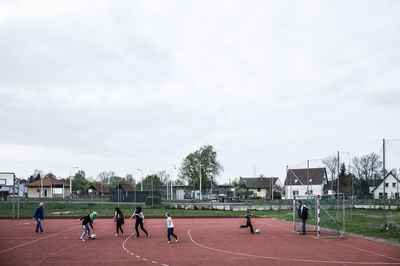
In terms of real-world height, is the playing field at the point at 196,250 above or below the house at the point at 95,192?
above

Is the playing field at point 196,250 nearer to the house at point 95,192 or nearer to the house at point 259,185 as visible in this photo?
the house at point 95,192

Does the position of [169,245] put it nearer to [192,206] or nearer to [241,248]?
[241,248]

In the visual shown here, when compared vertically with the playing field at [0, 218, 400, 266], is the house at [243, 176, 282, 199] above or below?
below

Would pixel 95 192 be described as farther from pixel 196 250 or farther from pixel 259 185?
pixel 196 250

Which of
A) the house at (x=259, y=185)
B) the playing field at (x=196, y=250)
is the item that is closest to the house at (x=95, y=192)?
the house at (x=259, y=185)

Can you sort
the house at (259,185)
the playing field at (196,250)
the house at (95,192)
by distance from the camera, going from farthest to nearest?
the house at (259,185)
the house at (95,192)
the playing field at (196,250)

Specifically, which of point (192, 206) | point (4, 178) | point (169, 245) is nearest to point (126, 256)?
point (169, 245)

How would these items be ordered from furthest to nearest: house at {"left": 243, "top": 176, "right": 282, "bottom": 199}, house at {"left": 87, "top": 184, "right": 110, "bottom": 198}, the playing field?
house at {"left": 243, "top": 176, "right": 282, "bottom": 199} → house at {"left": 87, "top": 184, "right": 110, "bottom": 198} → the playing field

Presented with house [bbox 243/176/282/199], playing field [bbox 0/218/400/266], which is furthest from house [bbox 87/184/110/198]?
playing field [bbox 0/218/400/266]

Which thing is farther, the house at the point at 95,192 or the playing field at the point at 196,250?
the house at the point at 95,192

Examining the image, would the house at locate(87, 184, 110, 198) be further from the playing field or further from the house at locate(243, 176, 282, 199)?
the playing field

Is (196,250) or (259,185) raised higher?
(196,250)

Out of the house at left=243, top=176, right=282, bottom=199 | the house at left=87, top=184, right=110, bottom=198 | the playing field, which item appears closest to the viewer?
the playing field

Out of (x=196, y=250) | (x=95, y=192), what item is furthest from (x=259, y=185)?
(x=196, y=250)
